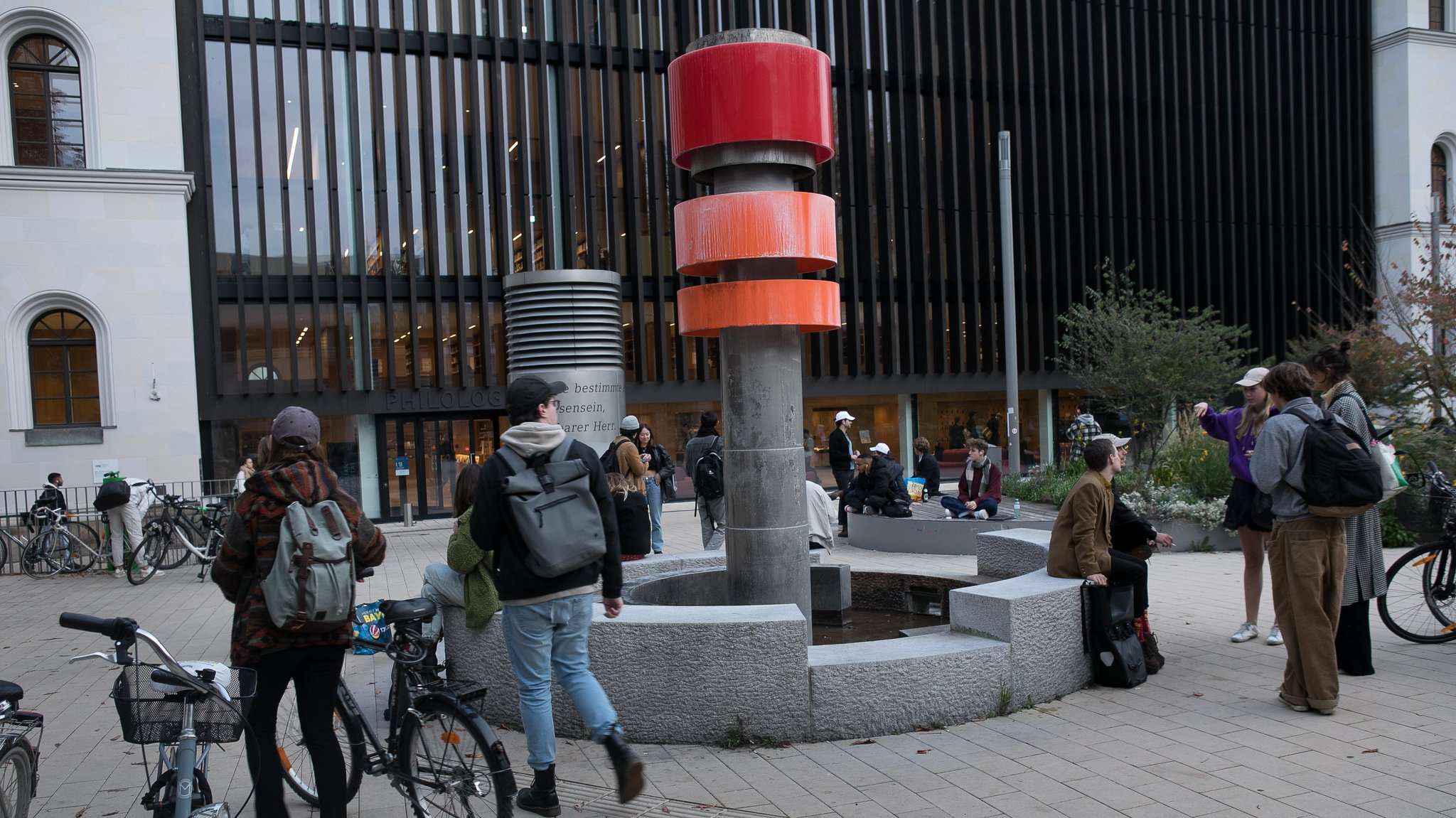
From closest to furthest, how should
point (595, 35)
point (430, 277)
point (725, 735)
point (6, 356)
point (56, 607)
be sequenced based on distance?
1. point (725, 735)
2. point (56, 607)
3. point (6, 356)
4. point (430, 277)
5. point (595, 35)

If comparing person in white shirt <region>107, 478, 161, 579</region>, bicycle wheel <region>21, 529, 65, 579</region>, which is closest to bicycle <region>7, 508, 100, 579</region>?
bicycle wheel <region>21, 529, 65, 579</region>

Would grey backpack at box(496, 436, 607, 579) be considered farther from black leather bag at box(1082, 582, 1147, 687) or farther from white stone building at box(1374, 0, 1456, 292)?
white stone building at box(1374, 0, 1456, 292)

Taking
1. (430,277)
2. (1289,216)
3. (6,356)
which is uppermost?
(1289,216)

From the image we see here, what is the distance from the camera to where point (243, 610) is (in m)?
3.84

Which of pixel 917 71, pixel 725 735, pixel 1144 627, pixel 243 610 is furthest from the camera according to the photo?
pixel 917 71

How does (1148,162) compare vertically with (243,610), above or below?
above

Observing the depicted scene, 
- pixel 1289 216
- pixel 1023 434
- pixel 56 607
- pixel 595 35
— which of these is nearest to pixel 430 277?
pixel 595 35

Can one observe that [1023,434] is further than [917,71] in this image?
Yes

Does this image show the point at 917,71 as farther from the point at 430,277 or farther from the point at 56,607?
the point at 56,607

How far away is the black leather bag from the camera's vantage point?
6.19m

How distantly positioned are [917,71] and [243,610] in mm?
27379

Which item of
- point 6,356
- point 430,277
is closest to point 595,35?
point 430,277

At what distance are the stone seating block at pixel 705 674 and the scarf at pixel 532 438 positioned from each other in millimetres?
1448

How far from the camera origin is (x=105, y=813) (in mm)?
4867
